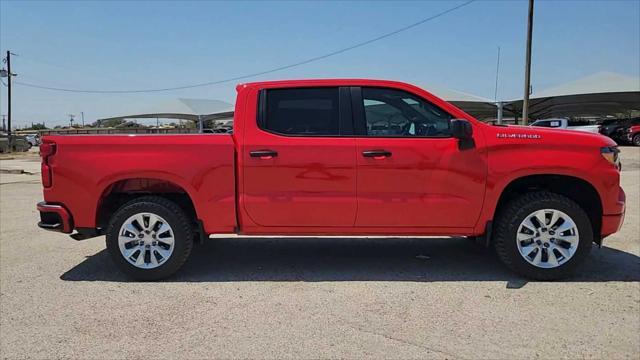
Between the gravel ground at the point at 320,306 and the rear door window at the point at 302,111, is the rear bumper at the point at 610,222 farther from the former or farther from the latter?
the rear door window at the point at 302,111

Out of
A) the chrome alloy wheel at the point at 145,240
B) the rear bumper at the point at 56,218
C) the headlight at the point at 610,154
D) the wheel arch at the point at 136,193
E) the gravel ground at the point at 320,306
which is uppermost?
the headlight at the point at 610,154

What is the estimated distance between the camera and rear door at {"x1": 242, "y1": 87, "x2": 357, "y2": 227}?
457cm

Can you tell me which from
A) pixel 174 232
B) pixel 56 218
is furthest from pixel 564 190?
pixel 56 218

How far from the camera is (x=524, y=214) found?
15.0 ft

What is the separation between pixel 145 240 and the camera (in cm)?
471

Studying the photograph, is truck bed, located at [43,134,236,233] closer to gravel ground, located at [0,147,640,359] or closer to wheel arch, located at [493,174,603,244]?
gravel ground, located at [0,147,640,359]

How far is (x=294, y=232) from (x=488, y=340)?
6.81ft

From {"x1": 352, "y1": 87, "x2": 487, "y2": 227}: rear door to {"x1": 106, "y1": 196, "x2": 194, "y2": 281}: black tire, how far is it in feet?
5.59

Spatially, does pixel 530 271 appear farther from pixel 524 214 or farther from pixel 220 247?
pixel 220 247

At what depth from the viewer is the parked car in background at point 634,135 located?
27.5 meters

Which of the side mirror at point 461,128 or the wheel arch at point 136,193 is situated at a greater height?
the side mirror at point 461,128

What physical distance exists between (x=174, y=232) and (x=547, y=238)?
3.56 metres

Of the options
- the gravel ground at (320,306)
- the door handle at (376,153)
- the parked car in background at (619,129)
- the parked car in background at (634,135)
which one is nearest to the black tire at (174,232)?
the gravel ground at (320,306)

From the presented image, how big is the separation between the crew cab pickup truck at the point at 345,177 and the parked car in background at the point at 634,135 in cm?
2746
